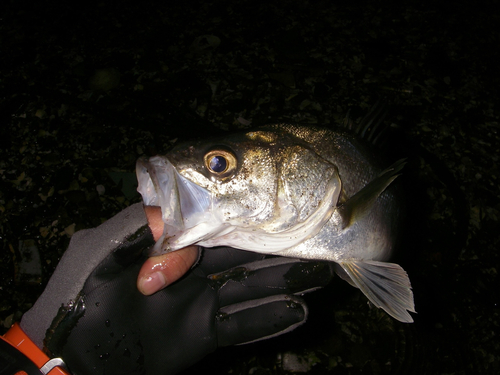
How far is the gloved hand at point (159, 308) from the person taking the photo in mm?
1510

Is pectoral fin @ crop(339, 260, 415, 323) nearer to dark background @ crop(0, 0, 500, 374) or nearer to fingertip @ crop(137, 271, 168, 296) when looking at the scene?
dark background @ crop(0, 0, 500, 374)

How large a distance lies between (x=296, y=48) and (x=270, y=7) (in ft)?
3.09

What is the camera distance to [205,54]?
12.7 ft

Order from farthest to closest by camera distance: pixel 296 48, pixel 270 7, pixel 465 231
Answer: pixel 270 7, pixel 296 48, pixel 465 231

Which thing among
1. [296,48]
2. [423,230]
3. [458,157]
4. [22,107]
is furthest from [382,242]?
[22,107]

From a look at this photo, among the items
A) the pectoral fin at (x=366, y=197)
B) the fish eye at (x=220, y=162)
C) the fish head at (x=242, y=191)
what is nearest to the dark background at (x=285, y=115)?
the pectoral fin at (x=366, y=197)

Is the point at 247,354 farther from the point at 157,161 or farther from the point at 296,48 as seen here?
the point at 296,48

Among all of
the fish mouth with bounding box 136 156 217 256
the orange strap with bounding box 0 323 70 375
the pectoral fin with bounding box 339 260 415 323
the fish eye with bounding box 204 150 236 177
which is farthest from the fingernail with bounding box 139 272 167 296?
the pectoral fin with bounding box 339 260 415 323

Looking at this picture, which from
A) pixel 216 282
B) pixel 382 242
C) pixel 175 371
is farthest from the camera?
pixel 216 282

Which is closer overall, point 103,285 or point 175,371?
point 103,285

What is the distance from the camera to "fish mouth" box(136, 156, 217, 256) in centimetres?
119

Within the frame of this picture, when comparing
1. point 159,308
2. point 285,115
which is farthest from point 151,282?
point 285,115

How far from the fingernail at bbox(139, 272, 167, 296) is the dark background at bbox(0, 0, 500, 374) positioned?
1158 millimetres

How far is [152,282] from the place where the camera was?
148 cm
